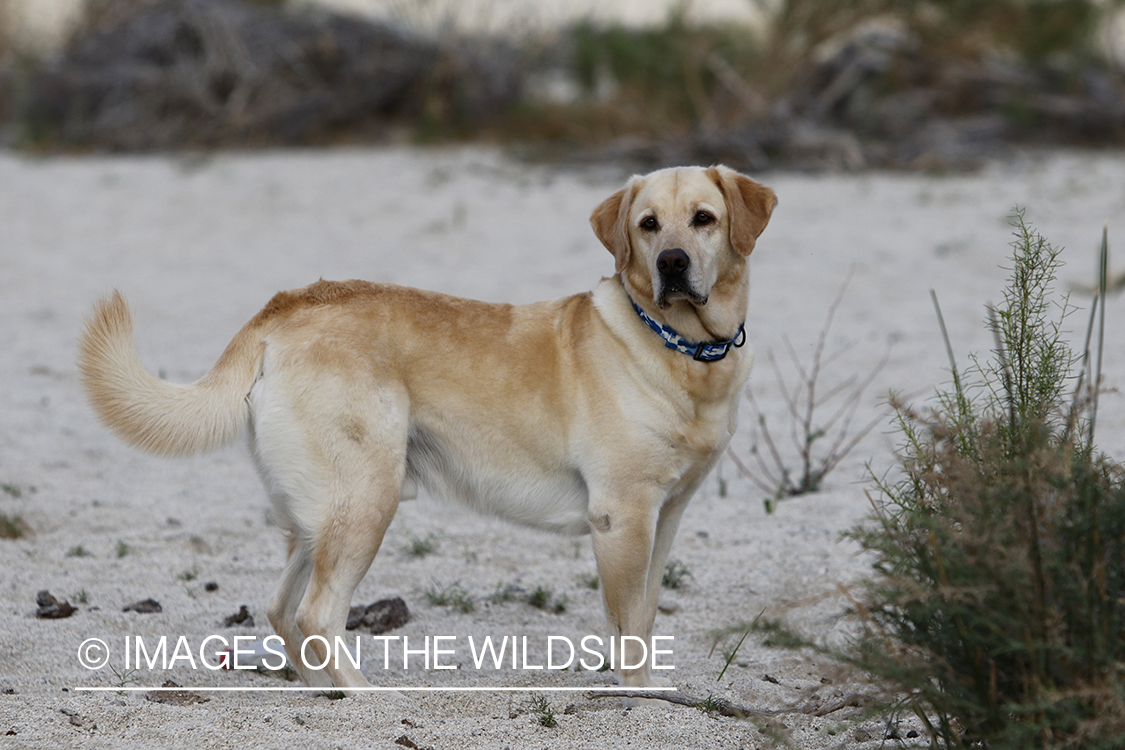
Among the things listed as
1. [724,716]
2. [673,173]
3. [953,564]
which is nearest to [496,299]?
[673,173]

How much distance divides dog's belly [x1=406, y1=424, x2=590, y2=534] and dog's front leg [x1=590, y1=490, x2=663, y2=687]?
5.1 inches

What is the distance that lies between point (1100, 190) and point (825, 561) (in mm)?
6836

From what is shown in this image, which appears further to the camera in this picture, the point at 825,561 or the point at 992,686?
the point at 825,561

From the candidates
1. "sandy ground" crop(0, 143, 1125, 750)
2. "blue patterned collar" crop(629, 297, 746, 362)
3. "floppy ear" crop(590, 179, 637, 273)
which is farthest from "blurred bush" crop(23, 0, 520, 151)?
Answer: "blue patterned collar" crop(629, 297, 746, 362)

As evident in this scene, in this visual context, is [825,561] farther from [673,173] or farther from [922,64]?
[922,64]

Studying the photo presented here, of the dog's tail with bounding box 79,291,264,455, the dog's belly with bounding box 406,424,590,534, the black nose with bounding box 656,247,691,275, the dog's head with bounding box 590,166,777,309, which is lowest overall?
the dog's belly with bounding box 406,424,590,534

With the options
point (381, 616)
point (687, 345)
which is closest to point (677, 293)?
point (687, 345)

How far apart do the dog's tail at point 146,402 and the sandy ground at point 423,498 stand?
71 centimetres

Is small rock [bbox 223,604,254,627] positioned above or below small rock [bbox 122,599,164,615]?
below

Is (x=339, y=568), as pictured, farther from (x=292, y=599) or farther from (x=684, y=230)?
(x=684, y=230)

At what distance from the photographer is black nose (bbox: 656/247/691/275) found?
3155mm

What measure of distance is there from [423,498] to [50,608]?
5.83 ft

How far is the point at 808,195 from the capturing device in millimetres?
9469

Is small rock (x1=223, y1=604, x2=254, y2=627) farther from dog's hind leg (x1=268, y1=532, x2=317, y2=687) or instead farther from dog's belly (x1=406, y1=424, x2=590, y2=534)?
dog's belly (x1=406, y1=424, x2=590, y2=534)
